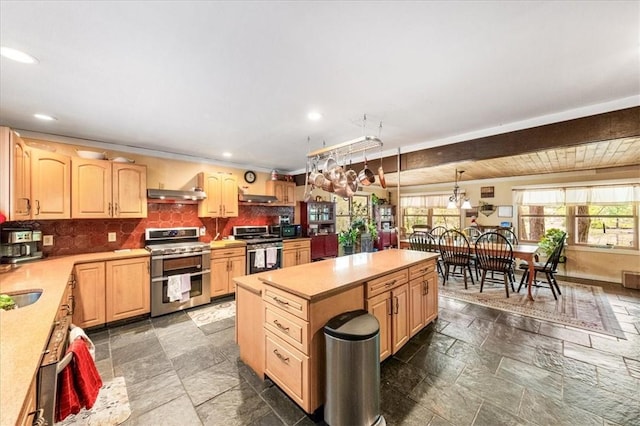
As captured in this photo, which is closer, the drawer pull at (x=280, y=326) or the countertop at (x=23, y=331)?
the countertop at (x=23, y=331)

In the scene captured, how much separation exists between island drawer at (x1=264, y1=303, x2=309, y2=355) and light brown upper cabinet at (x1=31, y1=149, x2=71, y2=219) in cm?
283

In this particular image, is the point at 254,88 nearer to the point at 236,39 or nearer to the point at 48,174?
the point at 236,39

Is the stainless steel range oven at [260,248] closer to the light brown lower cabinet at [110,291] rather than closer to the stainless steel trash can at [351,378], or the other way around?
the light brown lower cabinet at [110,291]

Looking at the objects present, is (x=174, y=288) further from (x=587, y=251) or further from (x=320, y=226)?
(x=587, y=251)

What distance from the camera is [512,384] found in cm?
199

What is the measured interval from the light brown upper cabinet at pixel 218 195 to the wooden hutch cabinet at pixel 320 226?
1.76 m

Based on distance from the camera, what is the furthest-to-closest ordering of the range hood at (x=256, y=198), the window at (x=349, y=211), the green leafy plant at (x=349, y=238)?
1. the window at (x=349, y=211)
2. the green leafy plant at (x=349, y=238)
3. the range hood at (x=256, y=198)

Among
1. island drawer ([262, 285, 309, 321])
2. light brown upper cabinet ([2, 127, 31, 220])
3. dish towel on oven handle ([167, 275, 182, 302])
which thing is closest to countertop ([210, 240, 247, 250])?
dish towel on oven handle ([167, 275, 182, 302])

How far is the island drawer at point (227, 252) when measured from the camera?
3824mm

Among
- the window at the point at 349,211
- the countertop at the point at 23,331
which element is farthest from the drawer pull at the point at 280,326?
the window at the point at 349,211

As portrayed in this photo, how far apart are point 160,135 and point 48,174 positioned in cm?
122

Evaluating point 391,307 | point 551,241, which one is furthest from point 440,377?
point 551,241

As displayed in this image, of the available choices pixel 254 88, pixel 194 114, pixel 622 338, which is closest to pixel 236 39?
pixel 254 88

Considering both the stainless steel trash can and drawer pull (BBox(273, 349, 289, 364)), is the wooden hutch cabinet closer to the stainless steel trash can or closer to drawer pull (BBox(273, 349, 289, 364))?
drawer pull (BBox(273, 349, 289, 364))
